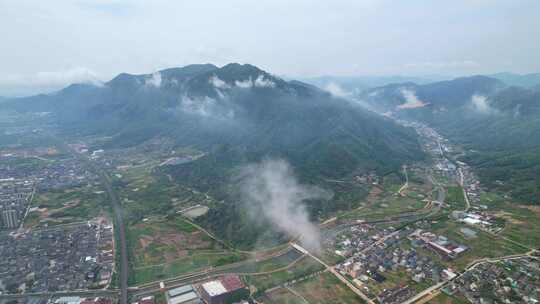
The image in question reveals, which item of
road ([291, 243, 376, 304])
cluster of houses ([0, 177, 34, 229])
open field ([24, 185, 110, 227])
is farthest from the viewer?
open field ([24, 185, 110, 227])

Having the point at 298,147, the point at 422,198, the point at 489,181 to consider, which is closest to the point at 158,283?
the point at 422,198

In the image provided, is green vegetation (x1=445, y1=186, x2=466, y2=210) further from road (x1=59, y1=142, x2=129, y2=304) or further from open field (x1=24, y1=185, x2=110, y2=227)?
open field (x1=24, y1=185, x2=110, y2=227)

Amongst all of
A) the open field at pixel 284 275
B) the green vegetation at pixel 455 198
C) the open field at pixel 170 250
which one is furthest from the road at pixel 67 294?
the green vegetation at pixel 455 198

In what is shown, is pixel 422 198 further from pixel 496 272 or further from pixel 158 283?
pixel 158 283

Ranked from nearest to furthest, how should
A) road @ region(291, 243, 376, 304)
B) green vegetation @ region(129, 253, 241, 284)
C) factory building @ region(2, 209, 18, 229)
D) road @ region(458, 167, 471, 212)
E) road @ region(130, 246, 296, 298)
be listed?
road @ region(291, 243, 376, 304) → road @ region(130, 246, 296, 298) → green vegetation @ region(129, 253, 241, 284) → factory building @ region(2, 209, 18, 229) → road @ region(458, 167, 471, 212)

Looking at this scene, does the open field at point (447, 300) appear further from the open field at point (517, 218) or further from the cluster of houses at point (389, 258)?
the open field at point (517, 218)

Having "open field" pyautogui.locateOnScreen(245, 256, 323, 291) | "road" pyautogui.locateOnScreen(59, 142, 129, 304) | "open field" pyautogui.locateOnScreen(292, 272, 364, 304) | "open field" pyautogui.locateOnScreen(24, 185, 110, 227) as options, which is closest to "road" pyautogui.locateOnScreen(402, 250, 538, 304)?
"open field" pyautogui.locateOnScreen(292, 272, 364, 304)
